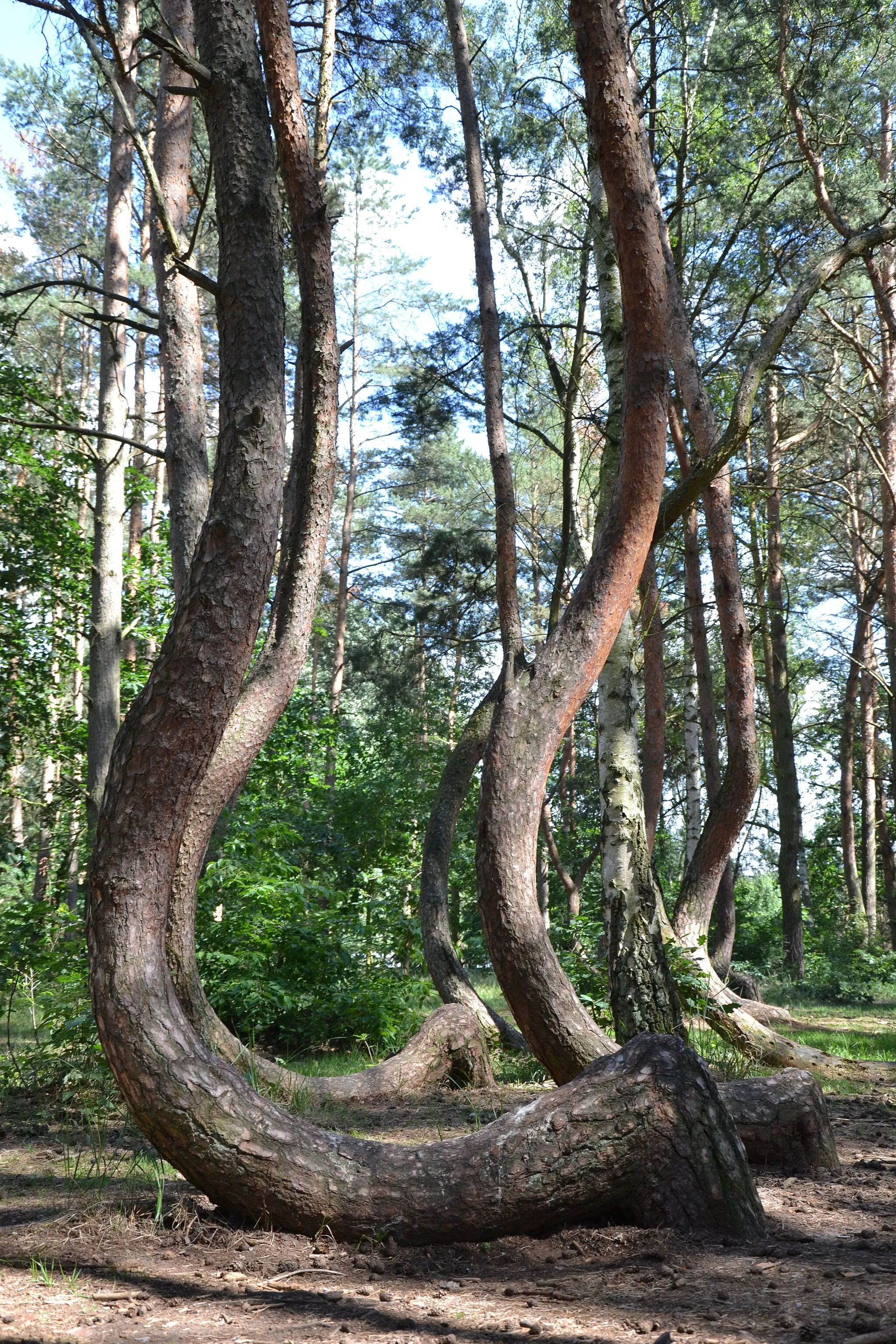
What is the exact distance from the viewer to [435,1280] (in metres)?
3.02

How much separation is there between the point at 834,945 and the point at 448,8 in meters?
17.6

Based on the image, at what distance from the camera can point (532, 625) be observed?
2264 centimetres

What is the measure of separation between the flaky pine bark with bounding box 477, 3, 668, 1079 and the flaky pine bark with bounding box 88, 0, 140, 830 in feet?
17.7

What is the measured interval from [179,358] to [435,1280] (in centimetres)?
688

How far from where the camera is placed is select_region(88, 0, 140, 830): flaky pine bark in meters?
9.79

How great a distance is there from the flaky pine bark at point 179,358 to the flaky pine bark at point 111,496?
1.05m

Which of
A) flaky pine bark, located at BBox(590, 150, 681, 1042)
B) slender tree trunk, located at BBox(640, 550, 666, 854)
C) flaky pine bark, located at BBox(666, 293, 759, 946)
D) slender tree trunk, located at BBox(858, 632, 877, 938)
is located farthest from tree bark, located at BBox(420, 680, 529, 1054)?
slender tree trunk, located at BBox(858, 632, 877, 938)

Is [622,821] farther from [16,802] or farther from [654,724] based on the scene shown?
[16,802]

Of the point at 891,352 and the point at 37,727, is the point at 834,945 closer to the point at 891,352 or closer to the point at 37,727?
the point at 891,352

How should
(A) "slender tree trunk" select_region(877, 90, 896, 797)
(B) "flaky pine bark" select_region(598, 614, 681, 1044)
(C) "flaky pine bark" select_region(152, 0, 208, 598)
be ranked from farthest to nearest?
(A) "slender tree trunk" select_region(877, 90, 896, 797) < (C) "flaky pine bark" select_region(152, 0, 208, 598) < (B) "flaky pine bark" select_region(598, 614, 681, 1044)

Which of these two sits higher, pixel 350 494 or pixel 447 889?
pixel 350 494

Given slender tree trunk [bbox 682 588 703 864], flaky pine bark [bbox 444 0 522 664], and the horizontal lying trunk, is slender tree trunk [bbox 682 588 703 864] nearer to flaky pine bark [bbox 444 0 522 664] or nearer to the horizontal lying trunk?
flaky pine bark [bbox 444 0 522 664]

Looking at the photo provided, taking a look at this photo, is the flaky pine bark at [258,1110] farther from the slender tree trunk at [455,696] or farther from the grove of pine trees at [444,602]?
the slender tree trunk at [455,696]

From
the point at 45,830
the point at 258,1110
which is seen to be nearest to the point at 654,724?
the point at 258,1110
